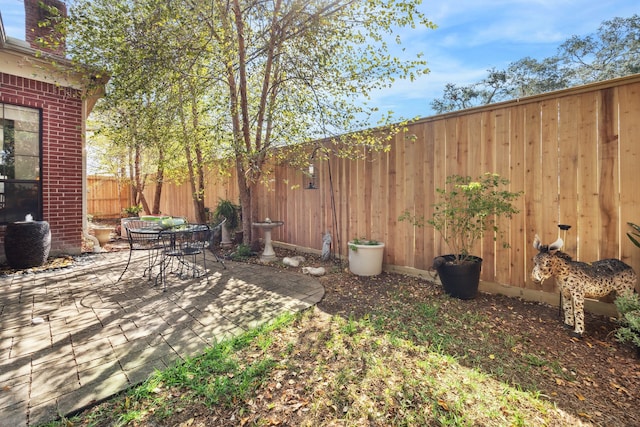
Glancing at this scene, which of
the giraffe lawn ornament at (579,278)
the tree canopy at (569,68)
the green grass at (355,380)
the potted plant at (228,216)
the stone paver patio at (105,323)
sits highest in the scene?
the tree canopy at (569,68)

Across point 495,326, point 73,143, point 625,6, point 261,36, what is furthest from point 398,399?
point 625,6

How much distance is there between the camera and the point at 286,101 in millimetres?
5031

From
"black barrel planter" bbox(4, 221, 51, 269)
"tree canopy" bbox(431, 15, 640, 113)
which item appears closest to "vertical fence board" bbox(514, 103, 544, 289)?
"black barrel planter" bbox(4, 221, 51, 269)

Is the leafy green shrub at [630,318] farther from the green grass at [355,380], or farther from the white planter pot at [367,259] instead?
the white planter pot at [367,259]

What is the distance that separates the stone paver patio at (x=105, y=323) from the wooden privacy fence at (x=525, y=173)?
159 cm

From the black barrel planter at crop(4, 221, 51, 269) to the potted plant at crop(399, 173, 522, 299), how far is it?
18.0ft

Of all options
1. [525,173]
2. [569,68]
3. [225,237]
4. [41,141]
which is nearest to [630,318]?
[525,173]

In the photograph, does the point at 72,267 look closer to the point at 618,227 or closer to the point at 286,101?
the point at 286,101

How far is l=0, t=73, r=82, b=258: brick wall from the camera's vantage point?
468cm

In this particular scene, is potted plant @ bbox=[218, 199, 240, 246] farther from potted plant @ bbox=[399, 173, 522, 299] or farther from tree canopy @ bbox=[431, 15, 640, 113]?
tree canopy @ bbox=[431, 15, 640, 113]

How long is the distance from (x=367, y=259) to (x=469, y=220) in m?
1.46

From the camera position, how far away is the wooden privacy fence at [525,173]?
106 inches

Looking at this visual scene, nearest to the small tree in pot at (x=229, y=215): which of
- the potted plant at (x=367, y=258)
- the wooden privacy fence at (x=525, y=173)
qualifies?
the wooden privacy fence at (x=525, y=173)

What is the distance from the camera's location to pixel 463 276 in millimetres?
3199
